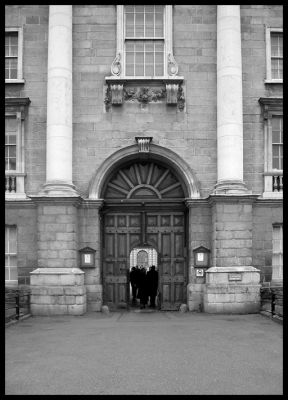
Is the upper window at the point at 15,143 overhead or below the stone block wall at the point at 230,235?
overhead

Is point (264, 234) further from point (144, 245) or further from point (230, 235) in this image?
point (144, 245)

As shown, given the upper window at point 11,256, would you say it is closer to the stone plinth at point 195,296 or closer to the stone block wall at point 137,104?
the stone block wall at point 137,104

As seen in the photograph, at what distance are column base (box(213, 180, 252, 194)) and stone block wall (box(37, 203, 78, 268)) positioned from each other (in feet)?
15.9

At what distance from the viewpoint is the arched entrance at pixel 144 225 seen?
19.5m

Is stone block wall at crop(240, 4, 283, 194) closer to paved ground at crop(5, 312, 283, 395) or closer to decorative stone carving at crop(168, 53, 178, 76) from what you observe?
decorative stone carving at crop(168, 53, 178, 76)

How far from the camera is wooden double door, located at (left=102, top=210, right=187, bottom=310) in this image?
1947 cm

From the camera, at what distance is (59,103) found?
18484 mm

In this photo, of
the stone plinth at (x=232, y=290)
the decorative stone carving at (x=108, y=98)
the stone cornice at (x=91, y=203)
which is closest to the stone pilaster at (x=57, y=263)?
the stone cornice at (x=91, y=203)

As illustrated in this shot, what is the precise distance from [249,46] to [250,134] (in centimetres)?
306

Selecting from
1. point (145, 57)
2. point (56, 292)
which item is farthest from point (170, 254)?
point (145, 57)

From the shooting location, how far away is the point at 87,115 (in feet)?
63.1

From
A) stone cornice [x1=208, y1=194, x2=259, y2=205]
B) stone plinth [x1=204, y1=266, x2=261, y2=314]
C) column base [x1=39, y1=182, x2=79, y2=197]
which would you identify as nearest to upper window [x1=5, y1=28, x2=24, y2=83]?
column base [x1=39, y1=182, x2=79, y2=197]

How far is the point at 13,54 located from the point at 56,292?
331 inches

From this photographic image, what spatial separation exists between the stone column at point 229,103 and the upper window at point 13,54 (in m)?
6.80
